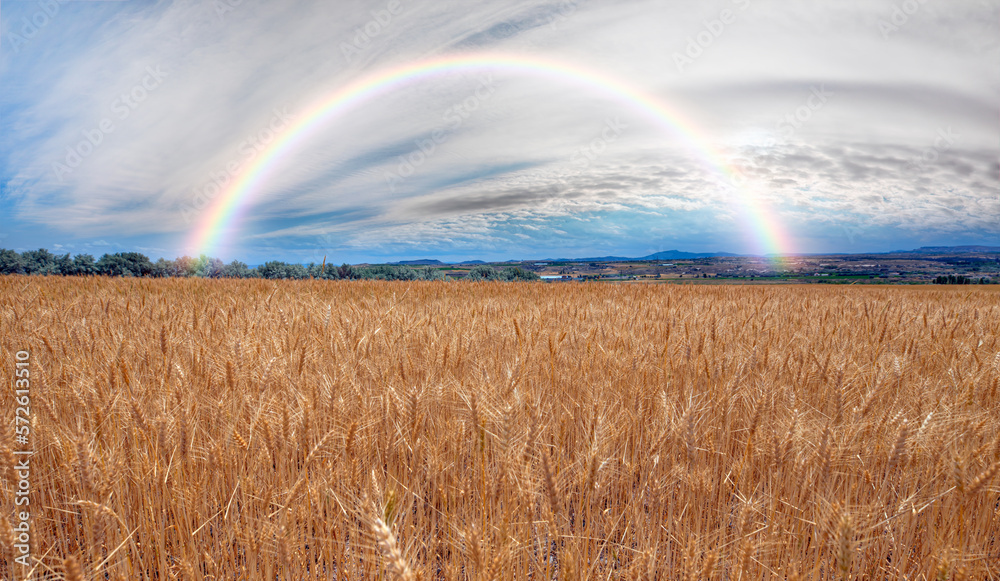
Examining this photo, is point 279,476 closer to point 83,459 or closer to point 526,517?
point 83,459

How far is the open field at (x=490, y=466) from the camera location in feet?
4.50

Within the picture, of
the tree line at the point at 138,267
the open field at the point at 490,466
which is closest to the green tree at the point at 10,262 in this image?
the tree line at the point at 138,267

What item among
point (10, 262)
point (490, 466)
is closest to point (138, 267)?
point (10, 262)

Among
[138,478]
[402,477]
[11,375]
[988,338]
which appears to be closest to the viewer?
[138,478]

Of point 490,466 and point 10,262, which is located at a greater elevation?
point 10,262

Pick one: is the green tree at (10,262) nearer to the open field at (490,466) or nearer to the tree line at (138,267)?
the tree line at (138,267)

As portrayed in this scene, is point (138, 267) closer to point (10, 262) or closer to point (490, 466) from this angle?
point (10, 262)

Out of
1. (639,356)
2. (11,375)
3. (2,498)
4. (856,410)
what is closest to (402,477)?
(2,498)

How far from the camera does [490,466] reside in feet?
6.22

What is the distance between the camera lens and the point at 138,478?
5.29ft

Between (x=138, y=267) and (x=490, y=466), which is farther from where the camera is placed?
(x=138, y=267)

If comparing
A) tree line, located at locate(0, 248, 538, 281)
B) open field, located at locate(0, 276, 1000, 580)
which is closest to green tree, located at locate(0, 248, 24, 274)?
tree line, located at locate(0, 248, 538, 281)

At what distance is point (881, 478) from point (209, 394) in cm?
358

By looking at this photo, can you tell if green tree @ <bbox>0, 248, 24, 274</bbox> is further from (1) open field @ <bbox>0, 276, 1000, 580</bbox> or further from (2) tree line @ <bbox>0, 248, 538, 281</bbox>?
(1) open field @ <bbox>0, 276, 1000, 580</bbox>
